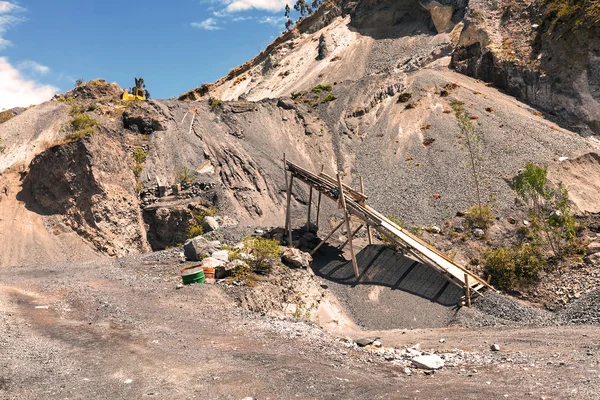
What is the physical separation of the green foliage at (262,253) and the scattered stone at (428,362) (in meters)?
8.56

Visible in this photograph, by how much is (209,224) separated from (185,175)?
642 centimetres

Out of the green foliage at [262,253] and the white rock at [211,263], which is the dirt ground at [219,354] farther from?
the green foliage at [262,253]

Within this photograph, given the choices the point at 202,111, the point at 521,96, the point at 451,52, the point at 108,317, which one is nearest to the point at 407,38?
the point at 451,52

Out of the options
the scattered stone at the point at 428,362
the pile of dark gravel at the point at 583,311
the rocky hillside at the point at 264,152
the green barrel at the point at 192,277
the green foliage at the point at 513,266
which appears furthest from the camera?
the rocky hillside at the point at 264,152

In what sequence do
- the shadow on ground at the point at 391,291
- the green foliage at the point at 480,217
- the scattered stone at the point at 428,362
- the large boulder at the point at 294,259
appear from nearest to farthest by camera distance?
the scattered stone at the point at 428,362 → the shadow on ground at the point at 391,291 → the large boulder at the point at 294,259 → the green foliage at the point at 480,217

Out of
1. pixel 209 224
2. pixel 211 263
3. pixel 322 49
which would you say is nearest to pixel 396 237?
pixel 211 263

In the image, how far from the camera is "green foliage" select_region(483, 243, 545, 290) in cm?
2117

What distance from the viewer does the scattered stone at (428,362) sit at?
37.2 ft

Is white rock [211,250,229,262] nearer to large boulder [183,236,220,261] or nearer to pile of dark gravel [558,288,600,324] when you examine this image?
large boulder [183,236,220,261]

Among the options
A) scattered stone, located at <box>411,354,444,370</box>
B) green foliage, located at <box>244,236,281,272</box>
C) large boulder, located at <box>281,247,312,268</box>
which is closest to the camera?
scattered stone, located at <box>411,354,444,370</box>

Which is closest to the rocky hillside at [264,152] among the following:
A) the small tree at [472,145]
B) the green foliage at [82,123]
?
the green foliage at [82,123]

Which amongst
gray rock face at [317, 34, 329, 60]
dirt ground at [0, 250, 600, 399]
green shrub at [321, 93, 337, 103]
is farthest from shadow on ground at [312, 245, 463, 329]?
gray rock face at [317, 34, 329, 60]

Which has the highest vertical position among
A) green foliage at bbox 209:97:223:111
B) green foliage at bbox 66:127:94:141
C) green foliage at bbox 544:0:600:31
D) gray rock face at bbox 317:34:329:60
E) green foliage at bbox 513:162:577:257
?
gray rock face at bbox 317:34:329:60

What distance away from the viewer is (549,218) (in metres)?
24.6
